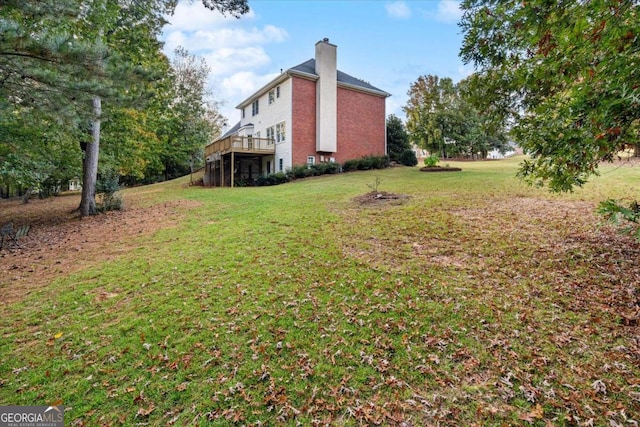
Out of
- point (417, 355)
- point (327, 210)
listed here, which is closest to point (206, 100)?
point (327, 210)

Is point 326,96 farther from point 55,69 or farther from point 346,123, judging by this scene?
point 55,69

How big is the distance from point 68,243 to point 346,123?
20.7 m

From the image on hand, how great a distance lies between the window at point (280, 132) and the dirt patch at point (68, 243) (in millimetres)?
11740

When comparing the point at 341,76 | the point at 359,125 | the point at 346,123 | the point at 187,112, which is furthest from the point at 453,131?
the point at 187,112

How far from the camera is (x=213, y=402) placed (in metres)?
3.24

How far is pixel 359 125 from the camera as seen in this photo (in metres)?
26.3

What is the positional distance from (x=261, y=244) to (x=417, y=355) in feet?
16.2

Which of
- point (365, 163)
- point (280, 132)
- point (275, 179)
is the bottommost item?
point (275, 179)

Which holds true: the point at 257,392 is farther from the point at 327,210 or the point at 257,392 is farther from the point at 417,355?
the point at 327,210

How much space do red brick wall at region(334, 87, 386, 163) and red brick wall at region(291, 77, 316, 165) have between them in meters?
2.44

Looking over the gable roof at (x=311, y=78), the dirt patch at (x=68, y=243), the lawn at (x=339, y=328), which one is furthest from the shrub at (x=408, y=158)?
the lawn at (x=339, y=328)

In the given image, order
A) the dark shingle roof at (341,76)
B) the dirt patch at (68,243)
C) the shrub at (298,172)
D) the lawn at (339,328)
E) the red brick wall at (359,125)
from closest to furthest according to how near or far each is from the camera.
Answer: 1. the lawn at (339,328)
2. the dirt patch at (68,243)
3. the shrub at (298,172)
4. the dark shingle roof at (341,76)
5. the red brick wall at (359,125)

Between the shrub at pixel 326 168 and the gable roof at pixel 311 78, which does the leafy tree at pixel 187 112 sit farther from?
the shrub at pixel 326 168

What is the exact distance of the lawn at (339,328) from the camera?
314 centimetres
